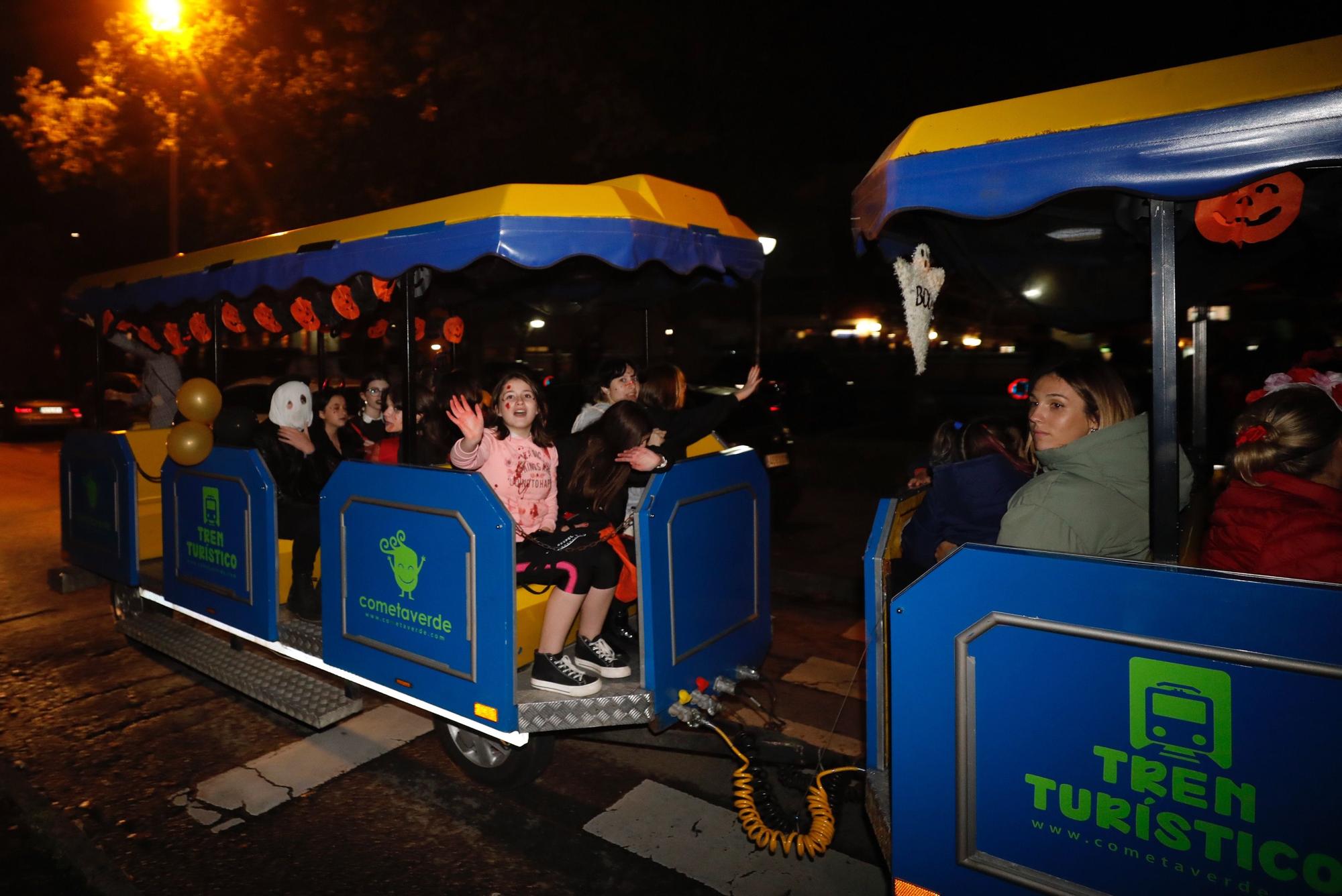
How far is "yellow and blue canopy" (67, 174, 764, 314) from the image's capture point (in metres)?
3.49

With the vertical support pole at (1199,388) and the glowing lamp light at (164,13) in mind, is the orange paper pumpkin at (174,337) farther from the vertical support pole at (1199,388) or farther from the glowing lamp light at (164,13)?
the vertical support pole at (1199,388)

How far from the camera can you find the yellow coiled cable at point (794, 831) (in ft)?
9.84

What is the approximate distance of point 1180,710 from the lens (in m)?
2.00

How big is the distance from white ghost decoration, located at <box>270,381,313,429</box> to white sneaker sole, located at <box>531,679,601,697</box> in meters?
2.45

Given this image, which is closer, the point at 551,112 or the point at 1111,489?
the point at 1111,489

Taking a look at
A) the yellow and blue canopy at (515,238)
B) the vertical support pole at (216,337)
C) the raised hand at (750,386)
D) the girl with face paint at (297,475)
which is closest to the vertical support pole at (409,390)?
the yellow and blue canopy at (515,238)

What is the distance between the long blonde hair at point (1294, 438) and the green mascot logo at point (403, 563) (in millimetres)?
3052

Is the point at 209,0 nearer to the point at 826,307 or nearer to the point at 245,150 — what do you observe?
the point at 245,150

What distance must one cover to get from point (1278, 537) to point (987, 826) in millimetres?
1155

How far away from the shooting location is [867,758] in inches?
121

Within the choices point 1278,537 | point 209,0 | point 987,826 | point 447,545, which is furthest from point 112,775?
point 209,0

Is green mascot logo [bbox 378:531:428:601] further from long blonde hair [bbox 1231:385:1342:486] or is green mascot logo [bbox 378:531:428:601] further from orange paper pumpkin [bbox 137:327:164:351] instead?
orange paper pumpkin [bbox 137:327:164:351]

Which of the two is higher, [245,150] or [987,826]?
[245,150]

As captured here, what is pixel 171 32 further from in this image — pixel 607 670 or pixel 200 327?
pixel 607 670
